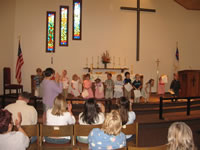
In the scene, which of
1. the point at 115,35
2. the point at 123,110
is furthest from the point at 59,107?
the point at 115,35

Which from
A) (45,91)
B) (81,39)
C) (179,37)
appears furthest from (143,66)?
(45,91)

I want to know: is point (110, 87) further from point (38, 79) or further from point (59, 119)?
point (59, 119)

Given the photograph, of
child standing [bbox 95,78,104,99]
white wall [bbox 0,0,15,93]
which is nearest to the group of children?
child standing [bbox 95,78,104,99]

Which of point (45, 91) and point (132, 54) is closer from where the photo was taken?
point (45, 91)

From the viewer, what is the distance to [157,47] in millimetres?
12750

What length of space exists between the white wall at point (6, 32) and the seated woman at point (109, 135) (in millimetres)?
8367

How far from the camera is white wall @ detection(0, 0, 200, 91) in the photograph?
441 inches

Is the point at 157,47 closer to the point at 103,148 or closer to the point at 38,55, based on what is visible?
the point at 38,55

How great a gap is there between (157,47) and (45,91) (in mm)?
9303

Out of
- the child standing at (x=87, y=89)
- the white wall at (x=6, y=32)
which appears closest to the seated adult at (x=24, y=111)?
the child standing at (x=87, y=89)

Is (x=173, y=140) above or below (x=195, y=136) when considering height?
above

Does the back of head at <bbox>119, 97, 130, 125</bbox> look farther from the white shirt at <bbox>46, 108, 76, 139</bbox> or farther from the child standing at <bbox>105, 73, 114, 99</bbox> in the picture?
the child standing at <bbox>105, 73, 114, 99</bbox>

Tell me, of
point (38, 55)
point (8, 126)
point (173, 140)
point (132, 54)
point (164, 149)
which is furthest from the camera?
point (132, 54)

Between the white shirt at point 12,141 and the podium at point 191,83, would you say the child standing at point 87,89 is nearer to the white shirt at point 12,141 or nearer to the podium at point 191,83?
the podium at point 191,83
